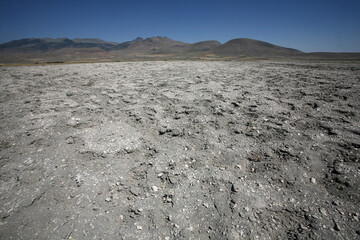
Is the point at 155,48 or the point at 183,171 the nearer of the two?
the point at 183,171

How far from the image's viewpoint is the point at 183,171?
2488mm

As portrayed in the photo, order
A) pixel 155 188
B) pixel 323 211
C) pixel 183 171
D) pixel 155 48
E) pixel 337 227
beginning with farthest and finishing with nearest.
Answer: pixel 155 48 → pixel 183 171 → pixel 155 188 → pixel 323 211 → pixel 337 227

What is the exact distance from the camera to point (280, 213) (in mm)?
1868

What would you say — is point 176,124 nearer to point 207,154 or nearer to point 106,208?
point 207,154

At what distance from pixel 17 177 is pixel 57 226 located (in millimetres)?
1219

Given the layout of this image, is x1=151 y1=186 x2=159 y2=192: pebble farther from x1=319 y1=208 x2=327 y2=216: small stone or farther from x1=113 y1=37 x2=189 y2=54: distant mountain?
x1=113 y1=37 x2=189 y2=54: distant mountain

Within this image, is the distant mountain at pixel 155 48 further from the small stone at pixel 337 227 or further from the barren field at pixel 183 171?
the small stone at pixel 337 227

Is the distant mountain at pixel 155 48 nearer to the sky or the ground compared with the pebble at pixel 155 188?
nearer to the sky

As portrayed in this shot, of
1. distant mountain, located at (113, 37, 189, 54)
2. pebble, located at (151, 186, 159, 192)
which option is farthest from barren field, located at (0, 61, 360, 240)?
distant mountain, located at (113, 37, 189, 54)

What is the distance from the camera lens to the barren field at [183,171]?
1.77 meters

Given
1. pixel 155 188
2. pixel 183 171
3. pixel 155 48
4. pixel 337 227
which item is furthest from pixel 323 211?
pixel 155 48

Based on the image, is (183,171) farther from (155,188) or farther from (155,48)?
(155,48)

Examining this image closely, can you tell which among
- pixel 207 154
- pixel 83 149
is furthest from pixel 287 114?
pixel 83 149

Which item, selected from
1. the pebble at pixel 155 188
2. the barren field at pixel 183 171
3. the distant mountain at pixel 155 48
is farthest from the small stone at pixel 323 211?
the distant mountain at pixel 155 48
